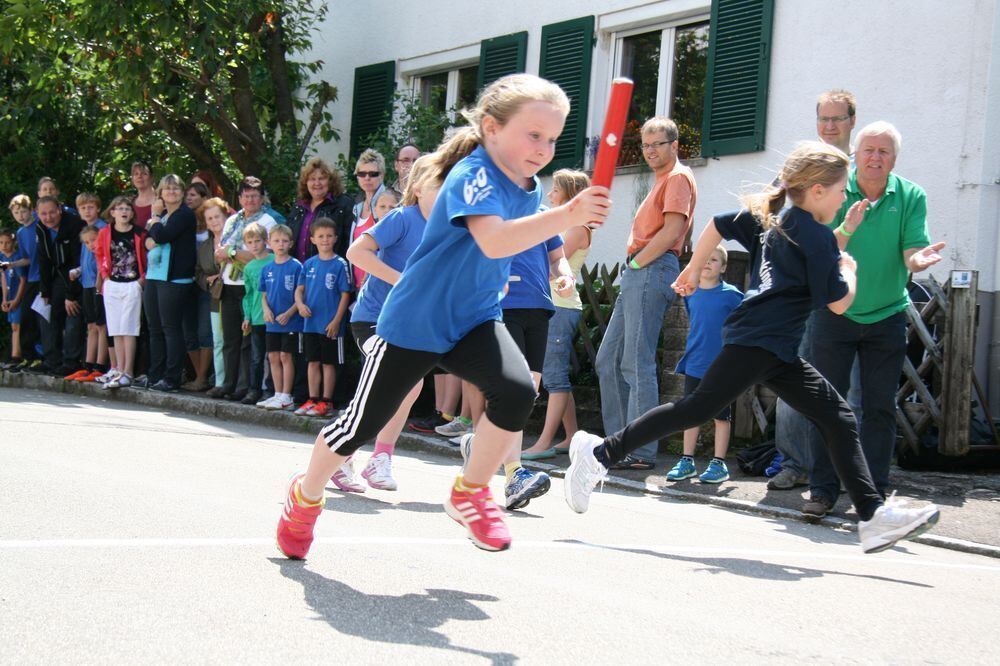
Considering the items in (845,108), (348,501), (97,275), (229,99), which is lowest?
(348,501)

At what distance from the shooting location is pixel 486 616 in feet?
13.2

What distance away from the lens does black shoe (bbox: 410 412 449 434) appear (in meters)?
10.8

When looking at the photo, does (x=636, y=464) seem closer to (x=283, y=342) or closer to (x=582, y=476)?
(x=582, y=476)

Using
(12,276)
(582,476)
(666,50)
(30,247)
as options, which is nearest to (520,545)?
(582,476)

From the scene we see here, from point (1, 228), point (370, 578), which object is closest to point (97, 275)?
point (1, 228)

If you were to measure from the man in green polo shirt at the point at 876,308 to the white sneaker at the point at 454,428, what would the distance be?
150 inches

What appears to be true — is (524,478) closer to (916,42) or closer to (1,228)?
(916,42)

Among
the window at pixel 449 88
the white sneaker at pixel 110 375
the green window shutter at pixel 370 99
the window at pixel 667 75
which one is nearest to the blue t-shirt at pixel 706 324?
the window at pixel 667 75

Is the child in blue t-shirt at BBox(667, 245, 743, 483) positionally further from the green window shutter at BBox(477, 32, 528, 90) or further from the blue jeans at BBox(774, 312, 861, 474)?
the green window shutter at BBox(477, 32, 528, 90)

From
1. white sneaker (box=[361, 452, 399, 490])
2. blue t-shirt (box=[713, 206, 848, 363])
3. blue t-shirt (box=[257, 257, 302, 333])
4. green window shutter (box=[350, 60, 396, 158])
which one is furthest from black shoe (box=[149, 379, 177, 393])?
blue t-shirt (box=[713, 206, 848, 363])

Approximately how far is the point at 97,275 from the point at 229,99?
3.29 metres

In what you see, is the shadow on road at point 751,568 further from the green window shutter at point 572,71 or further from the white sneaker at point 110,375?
the white sneaker at point 110,375

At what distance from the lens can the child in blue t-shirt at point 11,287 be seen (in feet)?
50.2

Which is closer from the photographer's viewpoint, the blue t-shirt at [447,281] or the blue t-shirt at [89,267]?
the blue t-shirt at [447,281]
